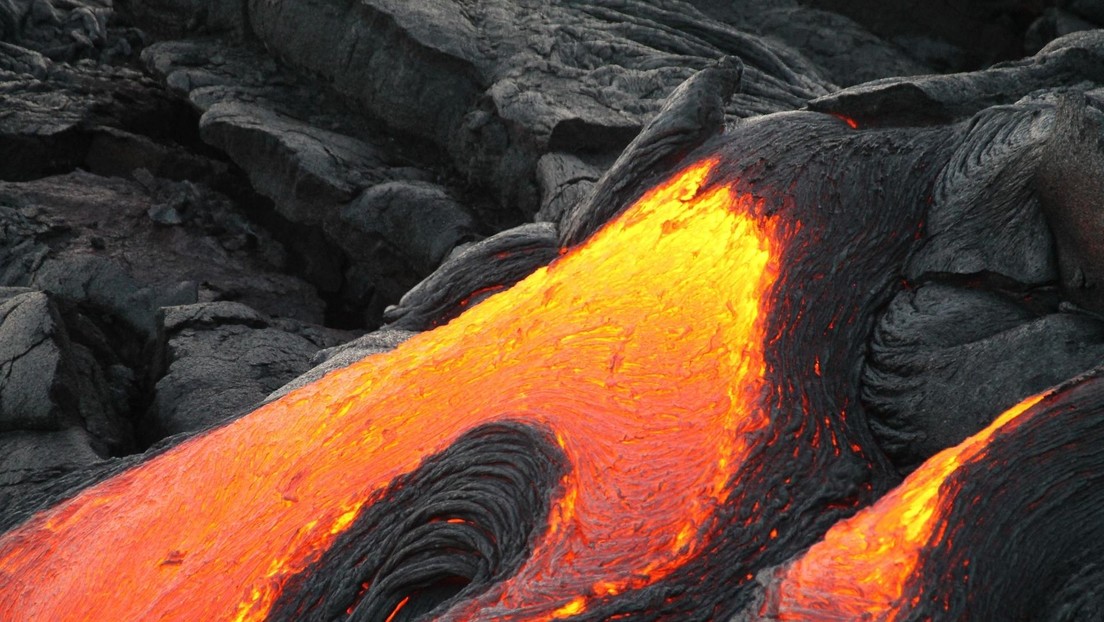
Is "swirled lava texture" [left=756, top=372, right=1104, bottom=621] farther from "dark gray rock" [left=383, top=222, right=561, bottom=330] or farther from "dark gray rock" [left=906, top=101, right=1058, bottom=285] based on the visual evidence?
"dark gray rock" [left=383, top=222, right=561, bottom=330]

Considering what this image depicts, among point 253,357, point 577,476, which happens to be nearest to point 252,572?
point 577,476

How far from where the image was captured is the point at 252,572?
4.09m

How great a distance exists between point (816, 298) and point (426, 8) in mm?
4669

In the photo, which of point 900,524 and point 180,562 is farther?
point 180,562

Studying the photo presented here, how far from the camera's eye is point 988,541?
10.9ft

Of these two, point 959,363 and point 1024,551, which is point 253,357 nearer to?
point 959,363

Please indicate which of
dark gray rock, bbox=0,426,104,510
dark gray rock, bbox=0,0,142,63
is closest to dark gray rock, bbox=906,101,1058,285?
dark gray rock, bbox=0,426,104,510

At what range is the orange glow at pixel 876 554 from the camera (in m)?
3.27

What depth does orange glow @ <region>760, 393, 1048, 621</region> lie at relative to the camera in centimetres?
327

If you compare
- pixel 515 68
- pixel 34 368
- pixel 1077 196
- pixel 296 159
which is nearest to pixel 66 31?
pixel 296 159

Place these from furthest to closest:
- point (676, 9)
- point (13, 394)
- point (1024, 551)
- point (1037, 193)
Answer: point (676, 9), point (13, 394), point (1037, 193), point (1024, 551)

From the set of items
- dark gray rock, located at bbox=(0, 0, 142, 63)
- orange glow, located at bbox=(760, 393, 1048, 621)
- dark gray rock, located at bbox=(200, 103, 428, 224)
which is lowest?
orange glow, located at bbox=(760, 393, 1048, 621)

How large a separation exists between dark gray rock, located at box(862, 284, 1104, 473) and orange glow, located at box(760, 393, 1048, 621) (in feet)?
1.00

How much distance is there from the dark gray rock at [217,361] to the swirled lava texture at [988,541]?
3620 mm
